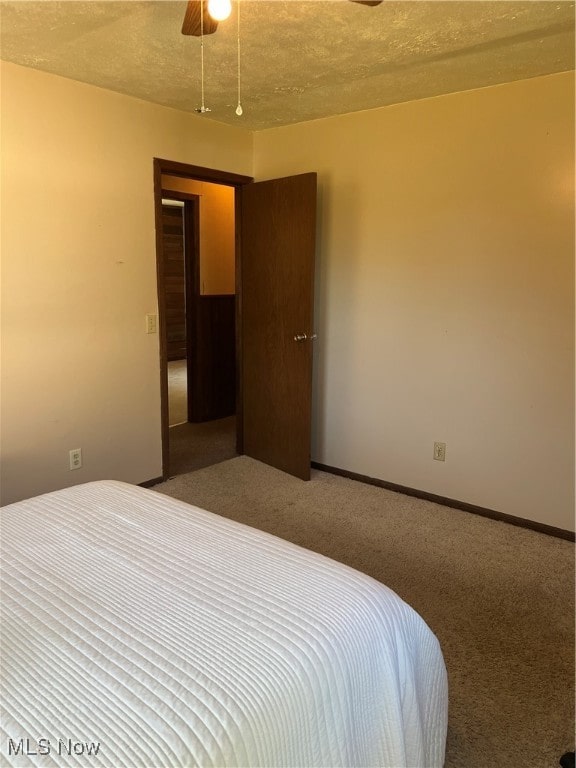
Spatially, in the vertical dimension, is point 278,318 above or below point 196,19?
below

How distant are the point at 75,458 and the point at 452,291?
2.38 m

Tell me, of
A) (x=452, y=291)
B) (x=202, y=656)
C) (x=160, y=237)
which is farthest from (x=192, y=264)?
(x=202, y=656)

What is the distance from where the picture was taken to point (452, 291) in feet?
10.7

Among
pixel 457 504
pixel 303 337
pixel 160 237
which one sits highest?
pixel 160 237

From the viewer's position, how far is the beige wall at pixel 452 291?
292 cm

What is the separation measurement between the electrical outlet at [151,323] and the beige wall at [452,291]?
111cm

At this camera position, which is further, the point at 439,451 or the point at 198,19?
the point at 439,451

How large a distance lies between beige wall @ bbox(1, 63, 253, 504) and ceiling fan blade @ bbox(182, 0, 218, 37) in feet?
4.79

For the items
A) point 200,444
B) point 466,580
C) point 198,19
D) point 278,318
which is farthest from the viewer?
point 200,444

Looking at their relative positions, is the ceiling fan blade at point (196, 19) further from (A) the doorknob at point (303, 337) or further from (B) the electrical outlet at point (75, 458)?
(B) the electrical outlet at point (75, 458)

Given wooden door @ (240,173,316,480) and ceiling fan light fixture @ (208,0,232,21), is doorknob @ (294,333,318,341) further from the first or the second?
ceiling fan light fixture @ (208,0,232,21)

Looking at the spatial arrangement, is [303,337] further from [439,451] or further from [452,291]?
[439,451]

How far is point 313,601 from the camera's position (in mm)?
1281

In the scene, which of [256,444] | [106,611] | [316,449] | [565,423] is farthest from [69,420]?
[565,423]
